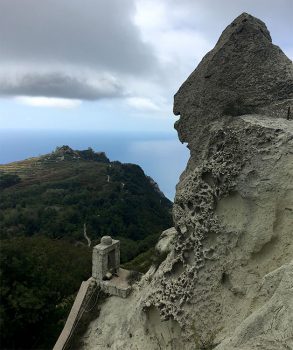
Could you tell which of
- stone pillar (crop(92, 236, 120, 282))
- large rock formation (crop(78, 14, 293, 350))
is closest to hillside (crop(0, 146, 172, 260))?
stone pillar (crop(92, 236, 120, 282))

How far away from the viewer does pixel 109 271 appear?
14.9m

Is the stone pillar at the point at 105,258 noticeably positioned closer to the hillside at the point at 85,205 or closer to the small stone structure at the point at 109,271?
the small stone structure at the point at 109,271

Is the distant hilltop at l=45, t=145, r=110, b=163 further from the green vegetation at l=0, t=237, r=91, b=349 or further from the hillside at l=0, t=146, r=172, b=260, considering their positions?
the green vegetation at l=0, t=237, r=91, b=349

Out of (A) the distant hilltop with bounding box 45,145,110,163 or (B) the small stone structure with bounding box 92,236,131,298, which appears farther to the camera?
(A) the distant hilltop with bounding box 45,145,110,163

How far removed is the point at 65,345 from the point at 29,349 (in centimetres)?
650

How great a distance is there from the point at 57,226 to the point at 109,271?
47.7 metres

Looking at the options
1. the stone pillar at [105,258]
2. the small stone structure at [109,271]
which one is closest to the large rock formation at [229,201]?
the small stone structure at [109,271]

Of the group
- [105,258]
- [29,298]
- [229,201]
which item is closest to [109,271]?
[105,258]

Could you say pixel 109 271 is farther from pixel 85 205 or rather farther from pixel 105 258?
pixel 85 205

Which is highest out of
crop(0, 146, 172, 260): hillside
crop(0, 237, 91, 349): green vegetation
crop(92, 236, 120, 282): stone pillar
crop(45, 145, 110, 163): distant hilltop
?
crop(45, 145, 110, 163): distant hilltop

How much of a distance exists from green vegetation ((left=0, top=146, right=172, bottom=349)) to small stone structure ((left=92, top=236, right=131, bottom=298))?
4.59 meters

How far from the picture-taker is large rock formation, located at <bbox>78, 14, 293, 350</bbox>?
8.23m

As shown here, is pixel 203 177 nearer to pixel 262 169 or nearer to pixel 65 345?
pixel 262 169

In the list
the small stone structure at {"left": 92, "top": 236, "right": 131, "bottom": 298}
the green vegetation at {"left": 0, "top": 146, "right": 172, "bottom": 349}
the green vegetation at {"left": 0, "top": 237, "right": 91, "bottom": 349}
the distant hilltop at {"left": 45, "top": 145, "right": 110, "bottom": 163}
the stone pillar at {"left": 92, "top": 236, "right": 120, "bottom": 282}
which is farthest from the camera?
the distant hilltop at {"left": 45, "top": 145, "right": 110, "bottom": 163}
